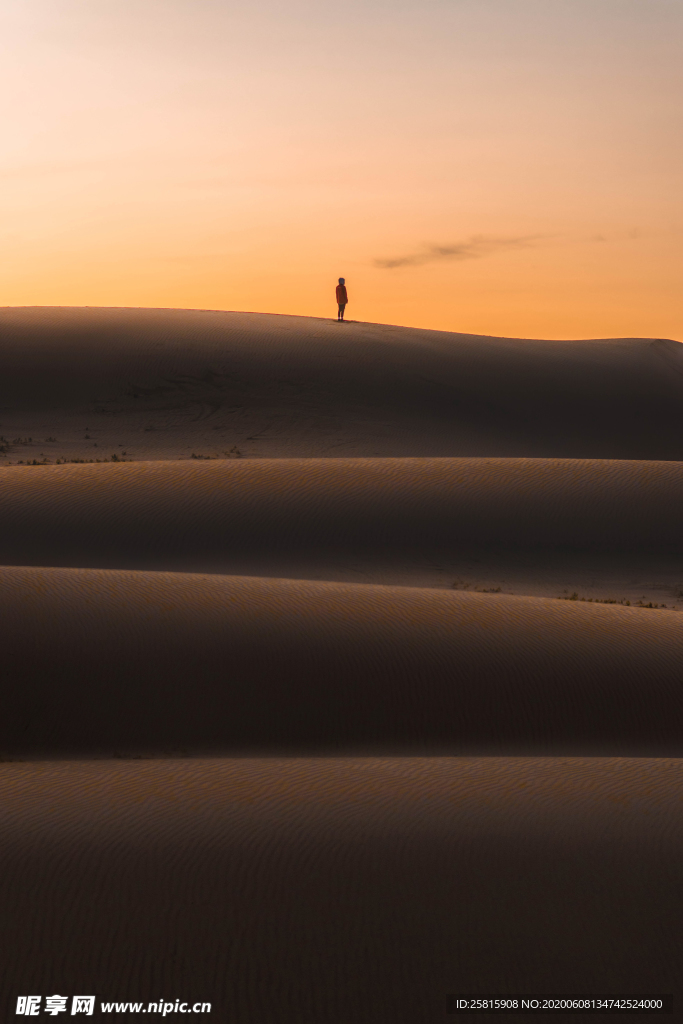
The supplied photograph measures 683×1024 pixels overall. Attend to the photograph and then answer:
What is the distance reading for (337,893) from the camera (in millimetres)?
4293

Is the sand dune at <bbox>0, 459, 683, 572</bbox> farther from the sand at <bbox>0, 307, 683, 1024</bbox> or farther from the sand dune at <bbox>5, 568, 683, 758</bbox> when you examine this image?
the sand dune at <bbox>5, 568, 683, 758</bbox>

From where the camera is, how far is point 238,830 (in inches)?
188

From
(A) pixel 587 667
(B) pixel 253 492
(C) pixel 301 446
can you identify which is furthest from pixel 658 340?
(A) pixel 587 667

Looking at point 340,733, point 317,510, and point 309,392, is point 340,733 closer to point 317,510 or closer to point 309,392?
point 317,510

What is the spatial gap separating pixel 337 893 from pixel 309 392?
70.5ft

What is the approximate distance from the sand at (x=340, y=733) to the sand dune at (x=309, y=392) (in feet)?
19.5

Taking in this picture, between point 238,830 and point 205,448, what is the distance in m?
15.9

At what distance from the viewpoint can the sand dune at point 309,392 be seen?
21.9 metres

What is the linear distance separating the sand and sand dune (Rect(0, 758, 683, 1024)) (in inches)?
0.5

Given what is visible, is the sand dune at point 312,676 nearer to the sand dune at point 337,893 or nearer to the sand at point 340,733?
the sand at point 340,733

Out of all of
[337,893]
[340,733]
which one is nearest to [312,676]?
[340,733]

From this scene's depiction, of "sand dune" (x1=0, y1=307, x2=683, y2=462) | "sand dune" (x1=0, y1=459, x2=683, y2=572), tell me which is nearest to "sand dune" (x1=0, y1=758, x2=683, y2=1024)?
"sand dune" (x1=0, y1=459, x2=683, y2=572)

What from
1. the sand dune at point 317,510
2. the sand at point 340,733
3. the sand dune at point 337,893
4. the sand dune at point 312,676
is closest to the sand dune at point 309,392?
the sand dune at point 317,510

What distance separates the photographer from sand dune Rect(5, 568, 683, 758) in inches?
272
